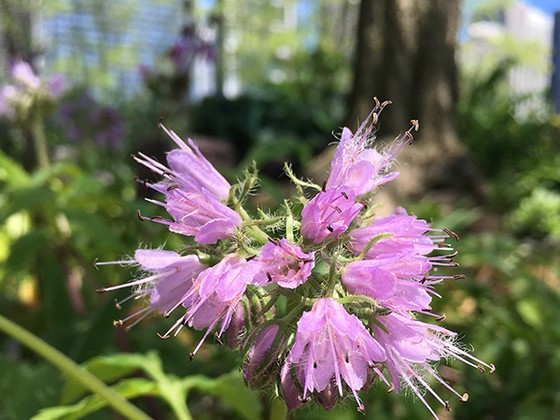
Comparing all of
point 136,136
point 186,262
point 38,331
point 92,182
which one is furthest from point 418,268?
point 136,136

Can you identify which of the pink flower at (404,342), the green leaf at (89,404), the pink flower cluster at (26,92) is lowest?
the pink flower cluster at (26,92)

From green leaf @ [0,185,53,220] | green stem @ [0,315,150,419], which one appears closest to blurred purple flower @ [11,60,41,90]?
green leaf @ [0,185,53,220]

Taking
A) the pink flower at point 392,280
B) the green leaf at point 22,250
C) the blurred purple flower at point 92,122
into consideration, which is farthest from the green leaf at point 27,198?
the blurred purple flower at point 92,122

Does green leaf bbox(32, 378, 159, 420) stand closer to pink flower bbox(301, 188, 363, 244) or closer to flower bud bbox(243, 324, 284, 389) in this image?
flower bud bbox(243, 324, 284, 389)

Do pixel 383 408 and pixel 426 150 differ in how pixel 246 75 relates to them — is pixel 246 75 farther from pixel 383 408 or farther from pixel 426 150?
pixel 383 408

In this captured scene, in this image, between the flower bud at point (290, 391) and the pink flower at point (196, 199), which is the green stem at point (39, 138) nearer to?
the pink flower at point (196, 199)

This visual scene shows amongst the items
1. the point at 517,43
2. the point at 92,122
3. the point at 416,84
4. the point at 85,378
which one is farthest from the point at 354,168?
the point at 517,43

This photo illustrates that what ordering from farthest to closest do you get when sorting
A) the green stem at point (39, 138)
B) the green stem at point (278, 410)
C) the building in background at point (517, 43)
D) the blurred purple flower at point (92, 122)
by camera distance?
the building in background at point (517, 43) < the blurred purple flower at point (92, 122) < the green stem at point (39, 138) < the green stem at point (278, 410)

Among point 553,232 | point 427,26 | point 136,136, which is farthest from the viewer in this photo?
point 136,136
